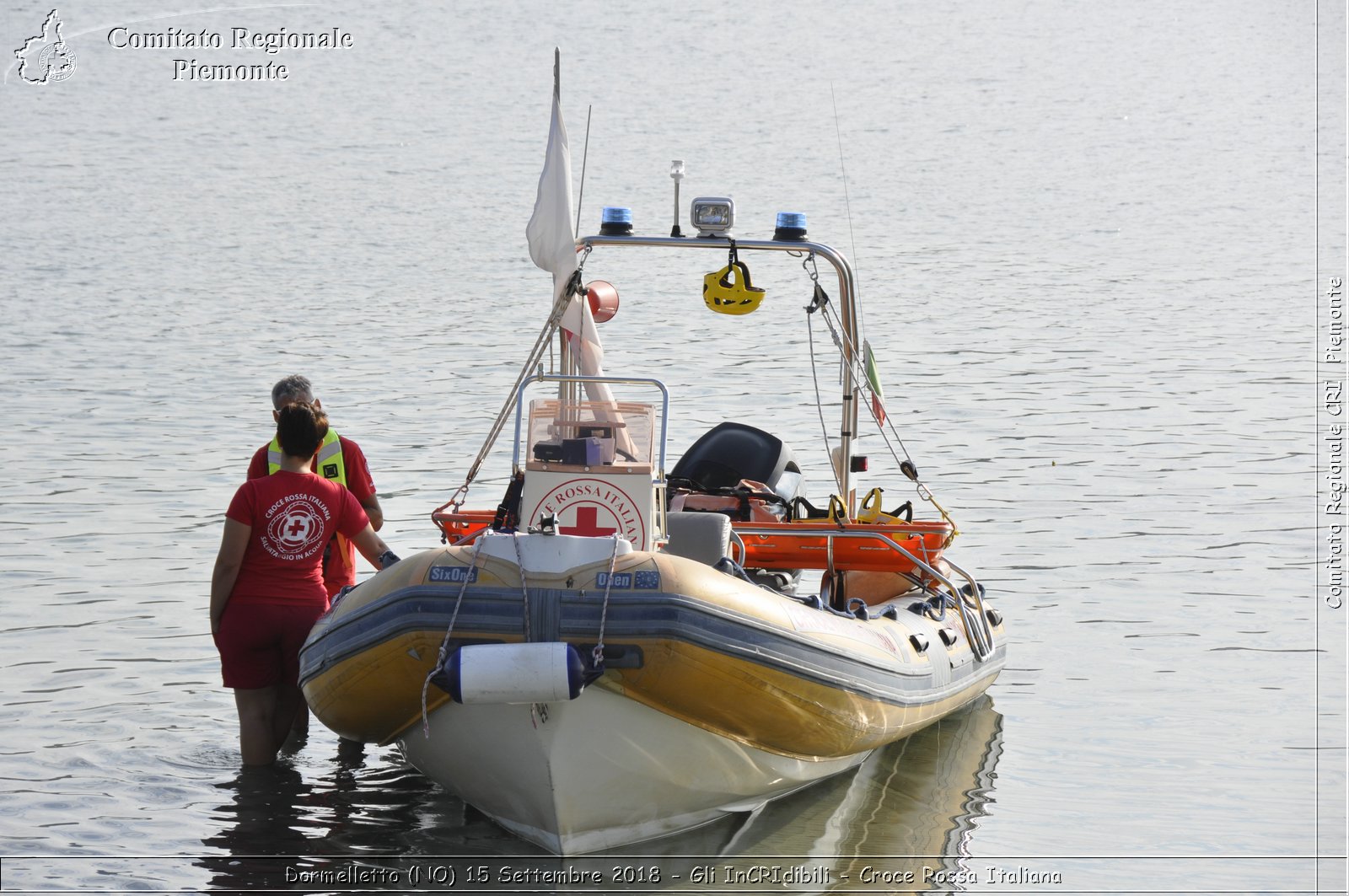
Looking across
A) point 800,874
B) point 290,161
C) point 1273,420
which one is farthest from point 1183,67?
point 800,874

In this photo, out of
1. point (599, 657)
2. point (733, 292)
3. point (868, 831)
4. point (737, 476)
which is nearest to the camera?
point (599, 657)

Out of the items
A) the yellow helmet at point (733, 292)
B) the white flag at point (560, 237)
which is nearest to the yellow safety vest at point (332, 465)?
the white flag at point (560, 237)

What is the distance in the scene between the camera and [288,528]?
17.9ft

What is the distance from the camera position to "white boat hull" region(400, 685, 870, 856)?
498cm

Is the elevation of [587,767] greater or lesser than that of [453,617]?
lesser

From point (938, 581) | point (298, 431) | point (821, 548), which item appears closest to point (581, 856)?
point (298, 431)

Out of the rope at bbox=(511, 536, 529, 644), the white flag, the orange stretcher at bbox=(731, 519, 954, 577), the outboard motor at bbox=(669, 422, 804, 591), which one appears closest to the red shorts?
the rope at bbox=(511, 536, 529, 644)

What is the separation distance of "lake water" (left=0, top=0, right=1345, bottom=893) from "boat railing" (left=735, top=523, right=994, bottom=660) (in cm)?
37

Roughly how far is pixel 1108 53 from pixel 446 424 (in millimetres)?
22353

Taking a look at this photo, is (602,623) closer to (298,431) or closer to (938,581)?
(298,431)

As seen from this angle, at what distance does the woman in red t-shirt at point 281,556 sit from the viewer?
213 inches

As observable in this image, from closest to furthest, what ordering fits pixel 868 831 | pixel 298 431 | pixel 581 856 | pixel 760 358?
pixel 581 856 → pixel 298 431 → pixel 868 831 → pixel 760 358

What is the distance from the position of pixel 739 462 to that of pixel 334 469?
85.8 inches

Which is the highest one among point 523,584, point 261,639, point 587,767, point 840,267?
point 840,267
